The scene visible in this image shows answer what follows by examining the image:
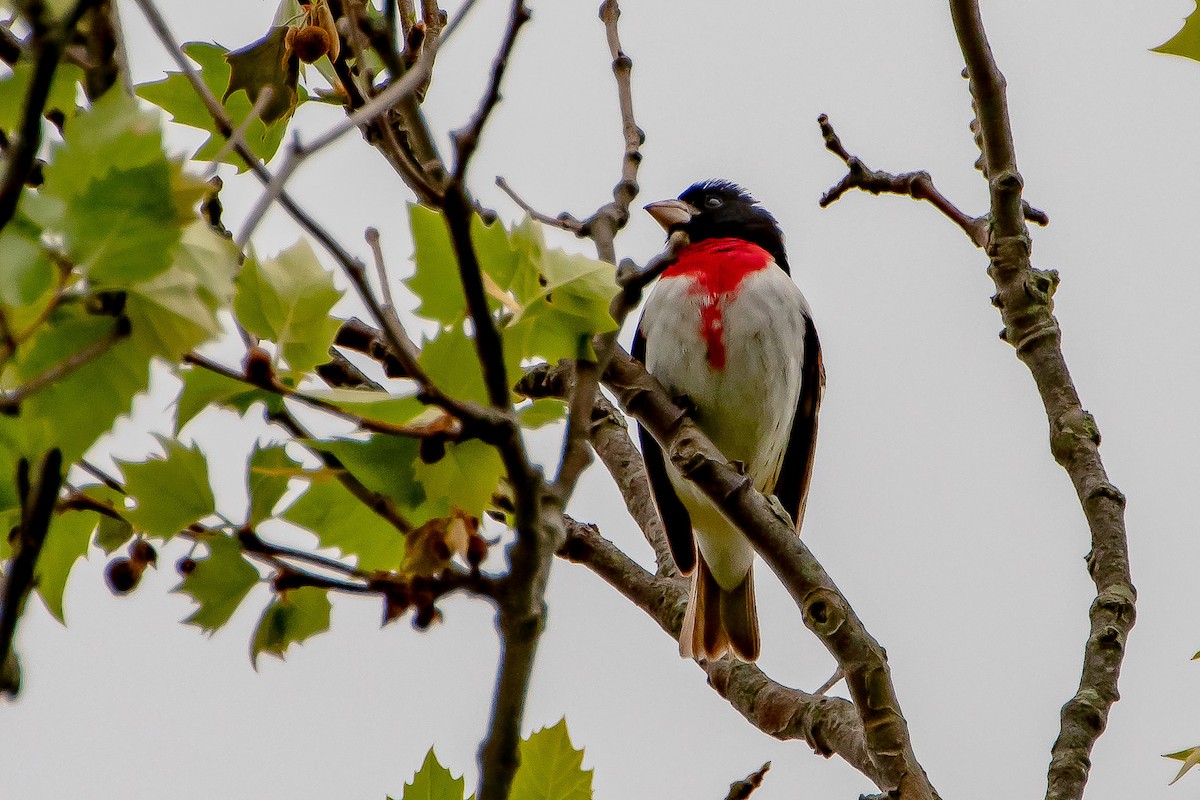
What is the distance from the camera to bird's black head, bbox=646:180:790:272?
6.50 meters

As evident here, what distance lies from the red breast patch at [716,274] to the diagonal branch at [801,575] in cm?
224

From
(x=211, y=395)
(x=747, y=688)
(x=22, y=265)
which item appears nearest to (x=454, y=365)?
(x=211, y=395)

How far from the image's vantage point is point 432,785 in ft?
7.31

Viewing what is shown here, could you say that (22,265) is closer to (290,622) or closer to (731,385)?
(290,622)

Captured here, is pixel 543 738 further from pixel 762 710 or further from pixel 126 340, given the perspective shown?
pixel 762 710

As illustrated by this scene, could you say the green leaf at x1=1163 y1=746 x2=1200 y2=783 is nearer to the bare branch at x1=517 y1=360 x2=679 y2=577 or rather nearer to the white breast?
the bare branch at x1=517 y1=360 x2=679 y2=577

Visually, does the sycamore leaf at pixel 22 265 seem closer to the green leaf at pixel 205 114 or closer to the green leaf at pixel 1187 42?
the green leaf at pixel 205 114

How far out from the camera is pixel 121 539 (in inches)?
74.3

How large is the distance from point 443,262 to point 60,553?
652mm

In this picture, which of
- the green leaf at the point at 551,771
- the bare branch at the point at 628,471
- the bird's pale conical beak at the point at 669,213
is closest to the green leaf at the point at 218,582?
the green leaf at the point at 551,771

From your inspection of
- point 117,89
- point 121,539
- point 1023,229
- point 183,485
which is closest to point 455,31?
point 117,89

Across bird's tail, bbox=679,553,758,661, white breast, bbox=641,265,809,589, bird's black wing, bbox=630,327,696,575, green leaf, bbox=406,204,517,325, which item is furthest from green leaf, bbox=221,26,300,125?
bird's black wing, bbox=630,327,696,575

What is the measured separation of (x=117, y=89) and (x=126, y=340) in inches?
10.5

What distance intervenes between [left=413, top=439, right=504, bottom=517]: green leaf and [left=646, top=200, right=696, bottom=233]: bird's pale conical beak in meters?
4.95
